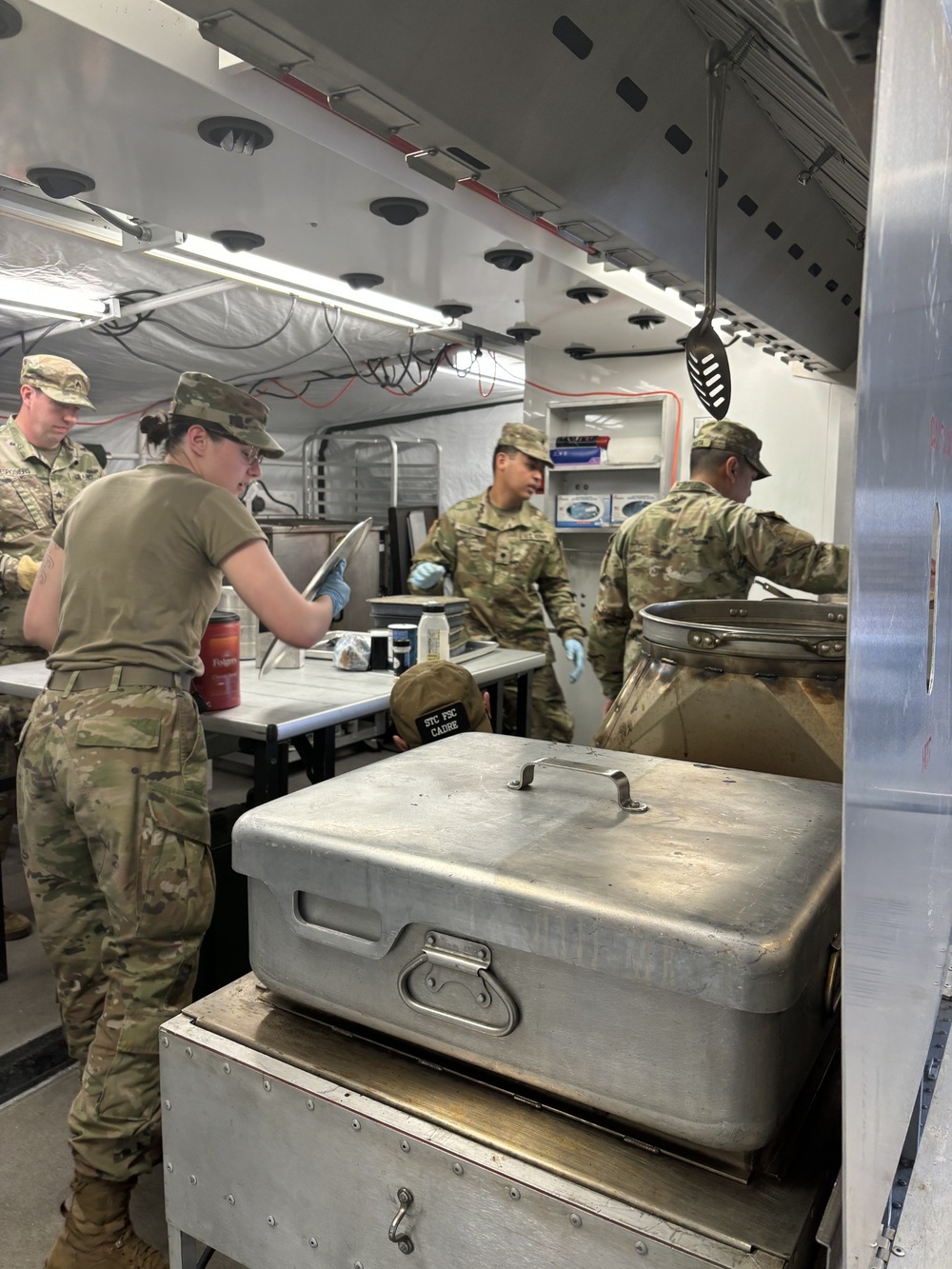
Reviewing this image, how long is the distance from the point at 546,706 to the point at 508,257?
1974 millimetres

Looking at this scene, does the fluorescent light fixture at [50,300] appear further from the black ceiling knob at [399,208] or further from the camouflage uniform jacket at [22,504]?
the black ceiling knob at [399,208]

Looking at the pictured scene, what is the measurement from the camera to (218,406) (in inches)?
71.8

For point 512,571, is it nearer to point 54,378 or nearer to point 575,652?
point 575,652

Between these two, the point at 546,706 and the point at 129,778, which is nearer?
the point at 129,778

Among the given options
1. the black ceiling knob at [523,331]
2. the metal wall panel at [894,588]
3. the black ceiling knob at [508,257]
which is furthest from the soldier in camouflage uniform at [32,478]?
the metal wall panel at [894,588]

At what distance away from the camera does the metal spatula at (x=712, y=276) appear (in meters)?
1.11

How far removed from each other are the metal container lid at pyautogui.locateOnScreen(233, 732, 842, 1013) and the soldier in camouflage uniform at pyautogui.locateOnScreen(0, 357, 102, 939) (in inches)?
106

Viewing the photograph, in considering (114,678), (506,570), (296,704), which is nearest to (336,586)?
(296,704)

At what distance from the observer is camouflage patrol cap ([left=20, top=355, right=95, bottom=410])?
317cm

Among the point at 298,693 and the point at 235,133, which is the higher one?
the point at 235,133

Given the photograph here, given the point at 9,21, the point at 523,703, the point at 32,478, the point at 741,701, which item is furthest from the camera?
the point at 523,703

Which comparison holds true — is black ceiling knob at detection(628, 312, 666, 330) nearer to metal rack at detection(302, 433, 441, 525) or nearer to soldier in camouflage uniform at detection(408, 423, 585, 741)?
soldier in camouflage uniform at detection(408, 423, 585, 741)

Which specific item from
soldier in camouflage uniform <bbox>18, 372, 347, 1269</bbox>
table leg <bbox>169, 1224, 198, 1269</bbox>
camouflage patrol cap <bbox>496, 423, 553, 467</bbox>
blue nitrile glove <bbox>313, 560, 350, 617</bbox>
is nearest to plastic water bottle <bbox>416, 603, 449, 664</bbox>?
blue nitrile glove <bbox>313, 560, 350, 617</bbox>

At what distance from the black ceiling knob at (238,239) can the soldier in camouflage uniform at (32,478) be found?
1056 millimetres
